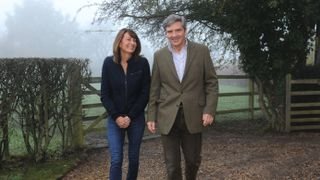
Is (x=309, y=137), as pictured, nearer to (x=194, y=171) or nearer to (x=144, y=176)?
(x=144, y=176)

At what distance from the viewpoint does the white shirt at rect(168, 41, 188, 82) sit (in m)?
4.74

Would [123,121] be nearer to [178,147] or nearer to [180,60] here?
[178,147]

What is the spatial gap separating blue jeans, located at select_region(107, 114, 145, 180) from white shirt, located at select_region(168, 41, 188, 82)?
66cm

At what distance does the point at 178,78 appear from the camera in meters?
4.73

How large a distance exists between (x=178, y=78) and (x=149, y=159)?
159 inches

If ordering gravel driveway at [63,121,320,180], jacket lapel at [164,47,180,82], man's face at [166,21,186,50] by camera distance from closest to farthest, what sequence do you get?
man's face at [166,21,186,50]
jacket lapel at [164,47,180,82]
gravel driveway at [63,121,320,180]

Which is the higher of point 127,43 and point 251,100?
point 127,43

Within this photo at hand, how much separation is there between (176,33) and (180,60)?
0.91 feet

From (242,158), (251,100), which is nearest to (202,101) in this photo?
(242,158)

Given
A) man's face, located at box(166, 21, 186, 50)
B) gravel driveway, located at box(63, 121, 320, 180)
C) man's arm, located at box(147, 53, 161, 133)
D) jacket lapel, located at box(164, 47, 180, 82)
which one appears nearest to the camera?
man's face, located at box(166, 21, 186, 50)

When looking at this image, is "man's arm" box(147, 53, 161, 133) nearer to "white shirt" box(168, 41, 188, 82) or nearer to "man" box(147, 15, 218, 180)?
"man" box(147, 15, 218, 180)

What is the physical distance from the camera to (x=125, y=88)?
16.3 ft

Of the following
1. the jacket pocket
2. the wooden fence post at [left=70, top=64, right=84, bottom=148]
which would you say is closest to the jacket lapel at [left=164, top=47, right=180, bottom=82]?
the jacket pocket

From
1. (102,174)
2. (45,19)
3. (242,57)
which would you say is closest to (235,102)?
(242,57)
